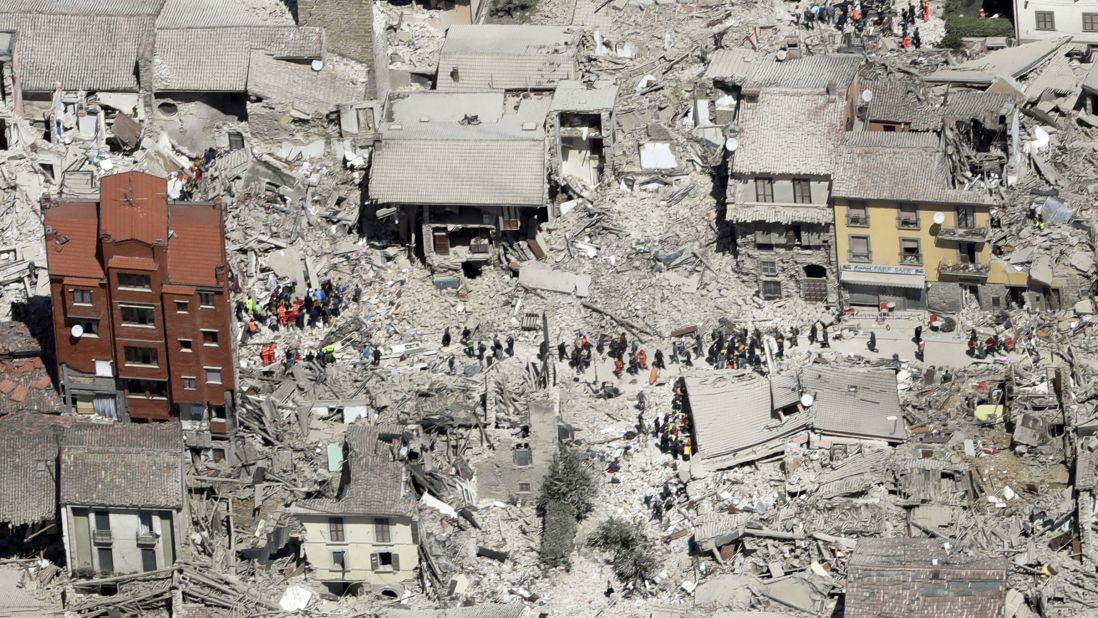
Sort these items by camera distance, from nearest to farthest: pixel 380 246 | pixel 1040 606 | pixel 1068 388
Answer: pixel 1040 606
pixel 1068 388
pixel 380 246

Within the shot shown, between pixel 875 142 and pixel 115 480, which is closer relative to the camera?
pixel 115 480

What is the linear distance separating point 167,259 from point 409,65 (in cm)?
2032

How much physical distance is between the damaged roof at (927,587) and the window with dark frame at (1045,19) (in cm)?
3358

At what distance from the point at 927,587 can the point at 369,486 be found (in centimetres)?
2199

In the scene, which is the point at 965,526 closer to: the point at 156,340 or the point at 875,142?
the point at 875,142

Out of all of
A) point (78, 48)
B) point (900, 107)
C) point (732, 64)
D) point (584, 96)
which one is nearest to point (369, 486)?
point (584, 96)

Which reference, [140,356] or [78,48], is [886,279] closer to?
[140,356]

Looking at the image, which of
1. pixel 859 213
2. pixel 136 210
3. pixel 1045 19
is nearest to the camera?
pixel 136 210

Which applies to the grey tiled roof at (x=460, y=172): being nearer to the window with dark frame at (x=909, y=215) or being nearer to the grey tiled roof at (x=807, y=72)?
the grey tiled roof at (x=807, y=72)

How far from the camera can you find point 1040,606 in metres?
105

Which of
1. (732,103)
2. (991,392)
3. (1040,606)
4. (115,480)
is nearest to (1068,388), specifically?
(991,392)

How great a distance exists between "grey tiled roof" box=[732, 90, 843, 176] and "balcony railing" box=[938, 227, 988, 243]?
5.51m

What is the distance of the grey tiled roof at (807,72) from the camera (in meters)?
119

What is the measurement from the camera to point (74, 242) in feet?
365
